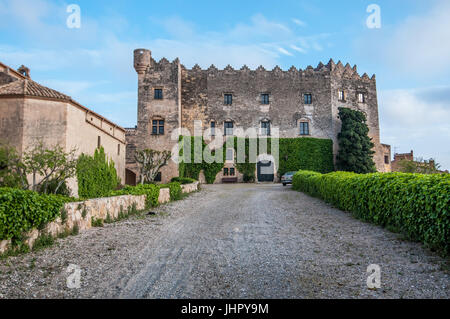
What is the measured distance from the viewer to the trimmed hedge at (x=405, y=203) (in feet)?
18.5

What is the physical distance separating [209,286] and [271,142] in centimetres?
2907

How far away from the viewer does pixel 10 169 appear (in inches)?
608

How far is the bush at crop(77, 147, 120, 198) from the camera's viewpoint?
59.3 ft

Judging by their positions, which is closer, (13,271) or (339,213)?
(13,271)

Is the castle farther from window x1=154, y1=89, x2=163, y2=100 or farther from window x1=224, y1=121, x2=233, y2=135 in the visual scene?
window x1=154, y1=89, x2=163, y2=100

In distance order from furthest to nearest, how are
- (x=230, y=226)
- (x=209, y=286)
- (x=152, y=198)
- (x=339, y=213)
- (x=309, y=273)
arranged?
(x=152, y=198) < (x=339, y=213) < (x=230, y=226) < (x=309, y=273) < (x=209, y=286)

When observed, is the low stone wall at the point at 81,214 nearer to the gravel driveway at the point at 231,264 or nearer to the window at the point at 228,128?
the gravel driveway at the point at 231,264

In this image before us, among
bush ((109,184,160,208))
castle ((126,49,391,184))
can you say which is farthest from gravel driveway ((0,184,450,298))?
castle ((126,49,391,184))

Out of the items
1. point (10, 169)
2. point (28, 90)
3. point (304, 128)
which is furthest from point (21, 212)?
point (304, 128)

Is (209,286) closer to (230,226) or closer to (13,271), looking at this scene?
(13,271)

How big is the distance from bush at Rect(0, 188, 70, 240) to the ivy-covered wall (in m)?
24.3
